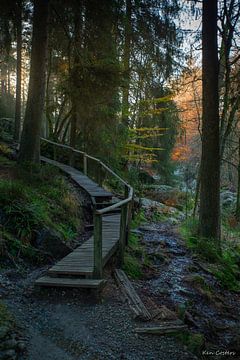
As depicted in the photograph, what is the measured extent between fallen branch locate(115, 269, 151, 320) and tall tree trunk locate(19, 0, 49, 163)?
16.9ft

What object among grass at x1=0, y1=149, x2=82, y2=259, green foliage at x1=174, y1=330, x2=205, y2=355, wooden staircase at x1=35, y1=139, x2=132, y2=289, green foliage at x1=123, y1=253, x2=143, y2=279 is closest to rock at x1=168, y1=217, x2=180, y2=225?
grass at x1=0, y1=149, x2=82, y2=259

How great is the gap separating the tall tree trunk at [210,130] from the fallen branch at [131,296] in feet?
13.0

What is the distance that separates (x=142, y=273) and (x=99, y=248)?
1.97 metres

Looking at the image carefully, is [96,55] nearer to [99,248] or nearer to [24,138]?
[24,138]

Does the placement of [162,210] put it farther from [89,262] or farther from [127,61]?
[89,262]

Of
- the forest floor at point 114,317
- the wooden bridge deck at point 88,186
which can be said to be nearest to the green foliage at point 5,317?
the forest floor at point 114,317

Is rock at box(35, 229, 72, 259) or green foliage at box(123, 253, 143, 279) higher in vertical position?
rock at box(35, 229, 72, 259)

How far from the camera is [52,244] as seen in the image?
6312 mm

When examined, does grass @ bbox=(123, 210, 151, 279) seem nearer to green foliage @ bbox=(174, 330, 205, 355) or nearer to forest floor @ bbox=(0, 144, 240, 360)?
forest floor @ bbox=(0, 144, 240, 360)

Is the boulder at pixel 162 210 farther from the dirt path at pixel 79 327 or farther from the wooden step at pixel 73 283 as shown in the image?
Answer: the dirt path at pixel 79 327

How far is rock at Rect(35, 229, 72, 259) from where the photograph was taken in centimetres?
622

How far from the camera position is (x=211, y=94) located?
28.8 feet

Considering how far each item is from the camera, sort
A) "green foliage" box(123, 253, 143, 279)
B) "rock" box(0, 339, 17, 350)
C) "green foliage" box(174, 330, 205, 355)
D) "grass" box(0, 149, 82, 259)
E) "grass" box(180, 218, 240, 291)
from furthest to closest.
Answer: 1. "grass" box(180, 218, 240, 291)
2. "green foliage" box(123, 253, 143, 279)
3. "grass" box(0, 149, 82, 259)
4. "green foliage" box(174, 330, 205, 355)
5. "rock" box(0, 339, 17, 350)

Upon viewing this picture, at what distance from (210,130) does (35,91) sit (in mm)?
5128
